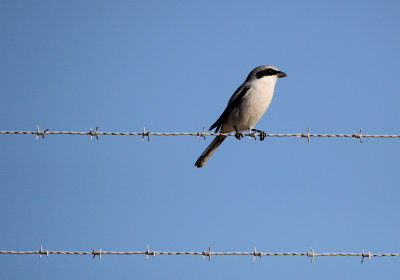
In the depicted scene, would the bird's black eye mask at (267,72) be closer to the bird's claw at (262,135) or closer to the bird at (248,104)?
the bird at (248,104)

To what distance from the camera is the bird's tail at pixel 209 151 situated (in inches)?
322

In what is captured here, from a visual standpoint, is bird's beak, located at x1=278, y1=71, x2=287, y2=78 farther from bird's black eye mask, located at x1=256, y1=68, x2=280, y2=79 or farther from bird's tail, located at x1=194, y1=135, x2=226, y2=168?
bird's tail, located at x1=194, y1=135, x2=226, y2=168

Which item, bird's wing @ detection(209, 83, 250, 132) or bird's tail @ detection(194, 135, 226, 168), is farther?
bird's wing @ detection(209, 83, 250, 132)

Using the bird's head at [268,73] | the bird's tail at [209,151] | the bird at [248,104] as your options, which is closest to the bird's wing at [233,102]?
the bird at [248,104]

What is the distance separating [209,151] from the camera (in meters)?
8.26

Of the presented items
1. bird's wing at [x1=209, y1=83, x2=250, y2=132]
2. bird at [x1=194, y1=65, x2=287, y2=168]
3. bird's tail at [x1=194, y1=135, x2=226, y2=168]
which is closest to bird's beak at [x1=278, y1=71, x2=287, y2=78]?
bird at [x1=194, y1=65, x2=287, y2=168]

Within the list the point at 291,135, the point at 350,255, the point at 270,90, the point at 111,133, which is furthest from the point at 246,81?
the point at 350,255

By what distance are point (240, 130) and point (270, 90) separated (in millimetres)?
798

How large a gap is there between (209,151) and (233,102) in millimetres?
886

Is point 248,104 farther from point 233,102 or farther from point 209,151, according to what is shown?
point 209,151

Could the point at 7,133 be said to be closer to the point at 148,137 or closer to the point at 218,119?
the point at 148,137

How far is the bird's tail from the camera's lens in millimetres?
8180

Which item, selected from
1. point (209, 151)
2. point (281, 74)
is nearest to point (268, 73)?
point (281, 74)

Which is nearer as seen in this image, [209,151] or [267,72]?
[209,151]
